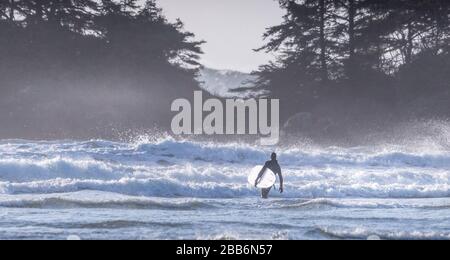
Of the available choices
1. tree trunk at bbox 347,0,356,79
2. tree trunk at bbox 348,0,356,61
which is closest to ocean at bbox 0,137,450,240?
tree trunk at bbox 347,0,356,79

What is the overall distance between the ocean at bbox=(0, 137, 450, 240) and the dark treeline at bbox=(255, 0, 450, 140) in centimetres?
1168

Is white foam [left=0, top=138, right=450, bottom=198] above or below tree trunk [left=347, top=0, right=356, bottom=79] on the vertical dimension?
below

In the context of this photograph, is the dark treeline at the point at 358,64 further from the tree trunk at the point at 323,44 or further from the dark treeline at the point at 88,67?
the dark treeline at the point at 88,67

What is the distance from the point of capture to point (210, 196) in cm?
1984

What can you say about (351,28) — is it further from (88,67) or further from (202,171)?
(202,171)

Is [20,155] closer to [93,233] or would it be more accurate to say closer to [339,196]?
[339,196]

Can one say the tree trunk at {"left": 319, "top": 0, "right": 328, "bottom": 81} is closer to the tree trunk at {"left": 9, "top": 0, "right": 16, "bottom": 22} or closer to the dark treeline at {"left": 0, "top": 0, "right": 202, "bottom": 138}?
the dark treeline at {"left": 0, "top": 0, "right": 202, "bottom": 138}

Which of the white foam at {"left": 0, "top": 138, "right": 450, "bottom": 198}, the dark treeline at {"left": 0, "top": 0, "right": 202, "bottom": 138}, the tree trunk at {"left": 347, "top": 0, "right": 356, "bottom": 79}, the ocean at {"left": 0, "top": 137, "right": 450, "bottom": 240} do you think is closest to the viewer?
the ocean at {"left": 0, "top": 137, "right": 450, "bottom": 240}

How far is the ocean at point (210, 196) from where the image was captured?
1255cm

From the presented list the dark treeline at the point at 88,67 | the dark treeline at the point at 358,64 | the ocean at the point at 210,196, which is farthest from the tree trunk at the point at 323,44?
the ocean at the point at 210,196

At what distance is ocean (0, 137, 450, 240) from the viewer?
12.5 m

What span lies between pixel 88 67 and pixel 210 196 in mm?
26851
